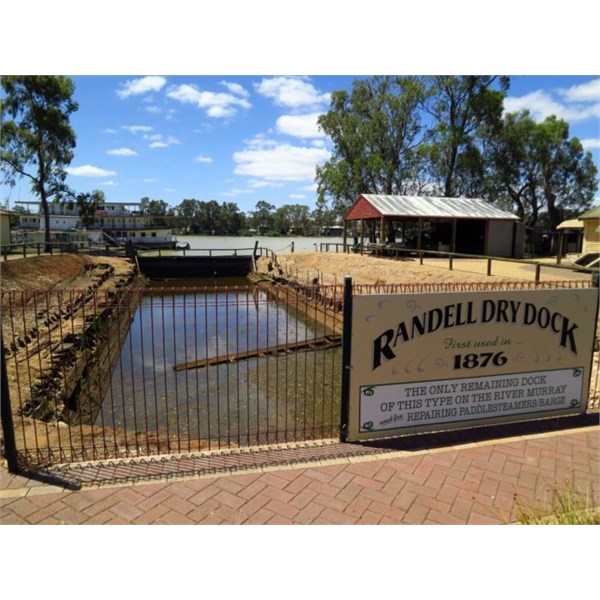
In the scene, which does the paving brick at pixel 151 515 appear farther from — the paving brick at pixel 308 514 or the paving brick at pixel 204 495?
the paving brick at pixel 308 514

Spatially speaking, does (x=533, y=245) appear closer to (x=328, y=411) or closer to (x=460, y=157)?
(x=460, y=157)

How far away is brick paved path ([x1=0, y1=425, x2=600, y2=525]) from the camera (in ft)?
10.8

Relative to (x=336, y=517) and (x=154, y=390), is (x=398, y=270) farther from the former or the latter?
(x=336, y=517)

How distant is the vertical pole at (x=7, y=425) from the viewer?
3654 mm

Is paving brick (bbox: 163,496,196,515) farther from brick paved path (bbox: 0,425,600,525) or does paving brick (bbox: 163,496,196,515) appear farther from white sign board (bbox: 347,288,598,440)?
white sign board (bbox: 347,288,598,440)

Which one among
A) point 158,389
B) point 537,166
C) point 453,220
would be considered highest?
point 537,166

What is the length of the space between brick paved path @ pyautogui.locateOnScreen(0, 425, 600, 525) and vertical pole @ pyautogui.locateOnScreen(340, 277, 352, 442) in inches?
16.6

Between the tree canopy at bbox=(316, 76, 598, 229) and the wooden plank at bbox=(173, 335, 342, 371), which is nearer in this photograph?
the wooden plank at bbox=(173, 335, 342, 371)

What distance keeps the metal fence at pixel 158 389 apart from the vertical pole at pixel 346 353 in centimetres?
26

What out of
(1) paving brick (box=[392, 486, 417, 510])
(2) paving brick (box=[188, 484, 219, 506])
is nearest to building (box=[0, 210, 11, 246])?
(2) paving brick (box=[188, 484, 219, 506])

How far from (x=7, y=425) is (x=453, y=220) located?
81.7 ft

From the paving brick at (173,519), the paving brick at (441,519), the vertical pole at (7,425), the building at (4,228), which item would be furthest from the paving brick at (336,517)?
the building at (4,228)

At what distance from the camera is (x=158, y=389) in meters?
9.08

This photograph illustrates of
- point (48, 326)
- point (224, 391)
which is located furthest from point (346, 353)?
point (48, 326)
